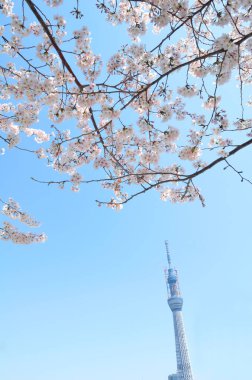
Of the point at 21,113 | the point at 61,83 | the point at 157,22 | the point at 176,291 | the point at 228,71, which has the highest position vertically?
the point at 176,291

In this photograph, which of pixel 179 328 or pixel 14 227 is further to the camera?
pixel 179 328

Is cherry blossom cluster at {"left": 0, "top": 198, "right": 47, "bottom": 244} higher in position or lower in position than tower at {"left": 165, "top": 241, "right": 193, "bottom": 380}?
lower

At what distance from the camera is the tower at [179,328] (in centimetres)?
8176

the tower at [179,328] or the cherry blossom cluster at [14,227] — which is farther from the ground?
the tower at [179,328]

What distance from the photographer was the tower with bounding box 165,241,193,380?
8176 centimetres

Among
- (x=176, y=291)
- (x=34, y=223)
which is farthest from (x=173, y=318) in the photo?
(x=34, y=223)

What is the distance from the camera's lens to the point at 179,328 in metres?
86.7

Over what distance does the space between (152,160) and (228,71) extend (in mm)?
2168

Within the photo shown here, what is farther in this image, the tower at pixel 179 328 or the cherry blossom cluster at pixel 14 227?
the tower at pixel 179 328

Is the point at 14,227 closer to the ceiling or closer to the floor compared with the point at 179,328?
closer to the floor

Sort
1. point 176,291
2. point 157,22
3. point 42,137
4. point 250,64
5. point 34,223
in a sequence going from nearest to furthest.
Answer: point 157,22, point 250,64, point 42,137, point 34,223, point 176,291

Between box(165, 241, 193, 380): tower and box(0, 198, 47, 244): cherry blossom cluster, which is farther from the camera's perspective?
box(165, 241, 193, 380): tower

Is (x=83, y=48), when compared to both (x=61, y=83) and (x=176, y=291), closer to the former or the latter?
(x=61, y=83)

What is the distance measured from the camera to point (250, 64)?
4961mm
